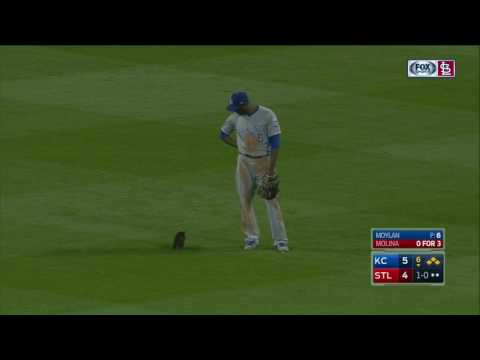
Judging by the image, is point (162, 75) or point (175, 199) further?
point (162, 75)

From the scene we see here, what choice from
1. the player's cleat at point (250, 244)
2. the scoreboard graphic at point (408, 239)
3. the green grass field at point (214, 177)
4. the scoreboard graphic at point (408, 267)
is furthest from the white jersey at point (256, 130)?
the scoreboard graphic at point (408, 267)

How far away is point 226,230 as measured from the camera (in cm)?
2919

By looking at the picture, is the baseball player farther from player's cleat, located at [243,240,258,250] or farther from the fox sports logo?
the fox sports logo

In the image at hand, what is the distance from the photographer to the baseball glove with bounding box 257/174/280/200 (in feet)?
88.9

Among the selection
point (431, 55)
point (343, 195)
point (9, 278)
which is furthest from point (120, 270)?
point (431, 55)

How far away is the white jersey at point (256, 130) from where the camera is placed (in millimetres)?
27188

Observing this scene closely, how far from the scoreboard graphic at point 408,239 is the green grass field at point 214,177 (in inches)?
9.8

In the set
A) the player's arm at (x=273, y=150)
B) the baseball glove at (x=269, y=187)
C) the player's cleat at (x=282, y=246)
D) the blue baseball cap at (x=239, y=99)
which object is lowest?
the player's cleat at (x=282, y=246)

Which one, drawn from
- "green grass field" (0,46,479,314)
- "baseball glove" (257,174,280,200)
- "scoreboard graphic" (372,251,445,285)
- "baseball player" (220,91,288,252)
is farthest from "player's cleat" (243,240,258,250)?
"scoreboard graphic" (372,251,445,285)

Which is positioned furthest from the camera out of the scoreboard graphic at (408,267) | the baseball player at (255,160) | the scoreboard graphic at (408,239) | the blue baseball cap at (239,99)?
the scoreboard graphic at (408,239)

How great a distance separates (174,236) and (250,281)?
3.08 meters

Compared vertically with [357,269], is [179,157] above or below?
above

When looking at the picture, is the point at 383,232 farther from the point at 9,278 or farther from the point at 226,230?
the point at 9,278

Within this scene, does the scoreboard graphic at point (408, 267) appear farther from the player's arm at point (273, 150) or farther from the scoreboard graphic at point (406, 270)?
the player's arm at point (273, 150)
